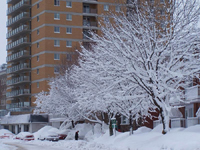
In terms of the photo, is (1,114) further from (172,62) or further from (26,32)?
(172,62)

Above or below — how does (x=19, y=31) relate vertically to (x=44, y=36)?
above

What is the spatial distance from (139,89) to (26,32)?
5497 centimetres

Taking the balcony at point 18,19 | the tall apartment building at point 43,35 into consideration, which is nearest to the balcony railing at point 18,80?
the tall apartment building at point 43,35

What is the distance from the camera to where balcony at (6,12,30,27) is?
78406 mm

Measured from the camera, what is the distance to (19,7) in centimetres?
7981

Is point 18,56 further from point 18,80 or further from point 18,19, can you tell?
point 18,19

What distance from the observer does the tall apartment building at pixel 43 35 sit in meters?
72.4

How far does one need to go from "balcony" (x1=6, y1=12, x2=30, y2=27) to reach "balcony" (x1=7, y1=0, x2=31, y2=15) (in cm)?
131

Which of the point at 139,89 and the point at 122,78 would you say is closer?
the point at 122,78

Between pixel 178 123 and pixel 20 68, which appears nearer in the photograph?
pixel 178 123

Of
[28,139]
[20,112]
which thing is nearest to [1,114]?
[20,112]

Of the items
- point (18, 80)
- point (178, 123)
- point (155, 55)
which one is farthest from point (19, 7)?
point (155, 55)

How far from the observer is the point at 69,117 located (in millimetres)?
48625

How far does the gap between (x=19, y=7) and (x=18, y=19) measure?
236 centimetres
